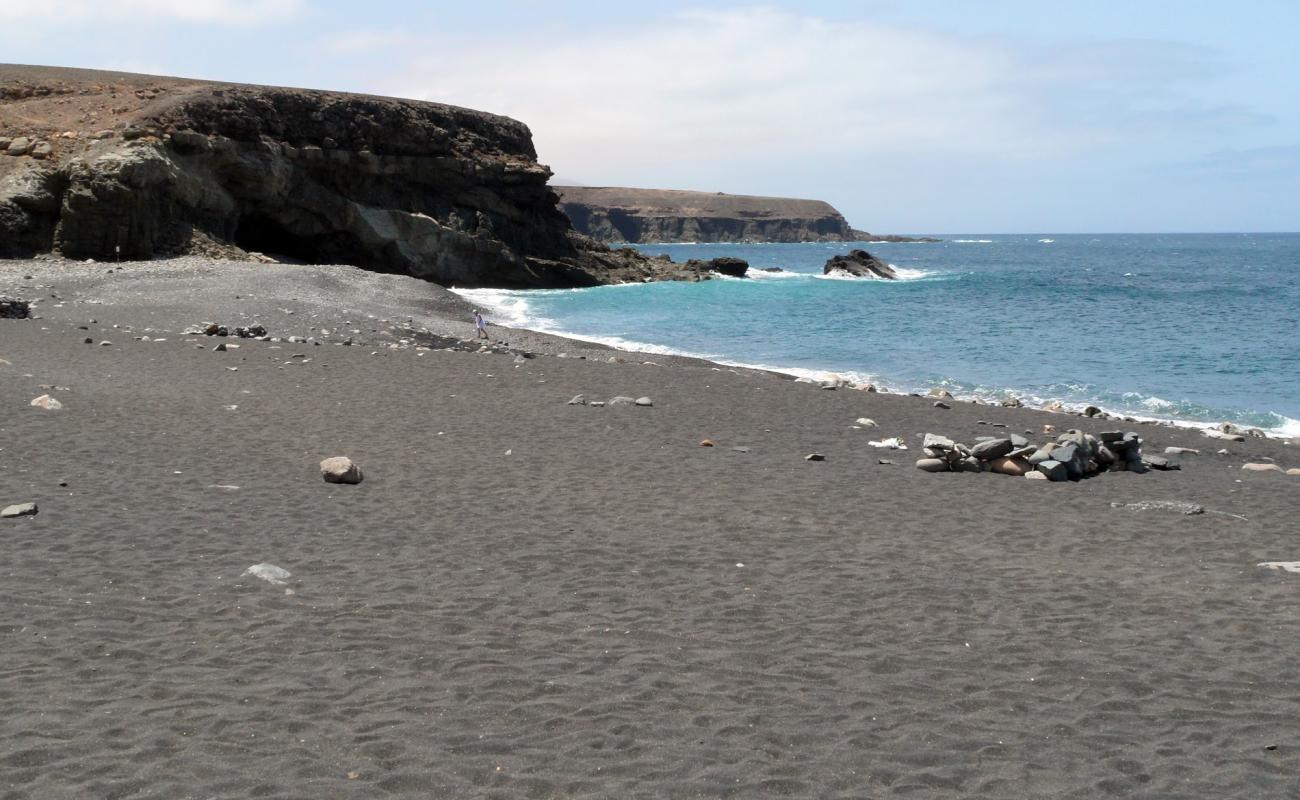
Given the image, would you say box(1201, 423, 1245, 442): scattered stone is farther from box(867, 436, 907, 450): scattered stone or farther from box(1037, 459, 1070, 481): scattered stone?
box(867, 436, 907, 450): scattered stone

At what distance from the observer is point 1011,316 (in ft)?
138

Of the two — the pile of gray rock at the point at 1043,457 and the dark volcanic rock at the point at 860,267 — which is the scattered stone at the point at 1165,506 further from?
the dark volcanic rock at the point at 860,267

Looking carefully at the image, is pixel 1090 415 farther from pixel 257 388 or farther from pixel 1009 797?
pixel 1009 797

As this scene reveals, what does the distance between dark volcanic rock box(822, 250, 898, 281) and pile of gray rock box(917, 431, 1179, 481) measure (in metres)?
65.0

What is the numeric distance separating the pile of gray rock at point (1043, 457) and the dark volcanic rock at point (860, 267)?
65.0m

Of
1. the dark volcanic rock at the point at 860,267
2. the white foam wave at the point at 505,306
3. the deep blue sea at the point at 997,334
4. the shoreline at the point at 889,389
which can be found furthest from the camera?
the dark volcanic rock at the point at 860,267

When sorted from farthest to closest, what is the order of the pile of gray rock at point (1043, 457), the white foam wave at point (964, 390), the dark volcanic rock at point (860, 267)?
the dark volcanic rock at point (860, 267) → the white foam wave at point (964, 390) → the pile of gray rock at point (1043, 457)

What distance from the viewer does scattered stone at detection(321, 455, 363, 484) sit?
386 inches

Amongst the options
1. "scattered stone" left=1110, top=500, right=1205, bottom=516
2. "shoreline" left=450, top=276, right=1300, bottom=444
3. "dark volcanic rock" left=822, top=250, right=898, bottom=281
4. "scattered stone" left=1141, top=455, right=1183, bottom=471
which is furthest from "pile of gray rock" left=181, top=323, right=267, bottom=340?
"dark volcanic rock" left=822, top=250, right=898, bottom=281

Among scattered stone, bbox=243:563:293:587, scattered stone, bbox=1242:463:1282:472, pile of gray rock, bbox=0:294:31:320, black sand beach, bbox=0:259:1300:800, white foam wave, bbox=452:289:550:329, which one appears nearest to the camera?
black sand beach, bbox=0:259:1300:800

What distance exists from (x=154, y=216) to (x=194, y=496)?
115ft

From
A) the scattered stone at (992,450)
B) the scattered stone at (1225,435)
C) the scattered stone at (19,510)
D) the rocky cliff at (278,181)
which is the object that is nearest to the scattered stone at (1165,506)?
the scattered stone at (992,450)

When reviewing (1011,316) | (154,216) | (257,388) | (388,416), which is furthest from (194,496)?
(1011,316)

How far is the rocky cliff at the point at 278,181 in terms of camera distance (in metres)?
37.6
